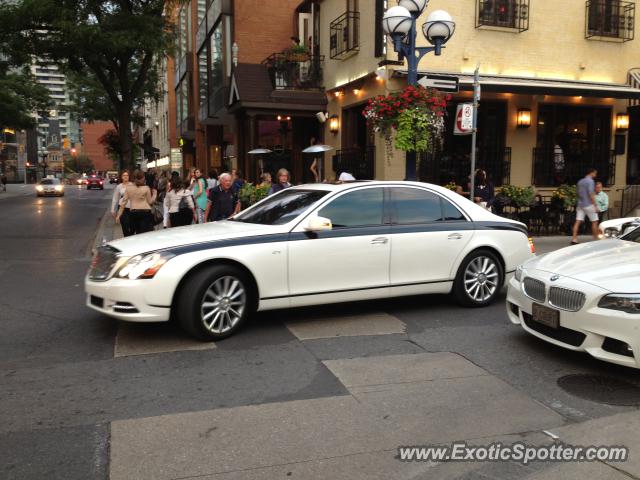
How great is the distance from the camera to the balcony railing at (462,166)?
1500 centimetres

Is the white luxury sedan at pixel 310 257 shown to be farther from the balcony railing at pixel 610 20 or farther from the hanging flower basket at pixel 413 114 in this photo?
the balcony railing at pixel 610 20

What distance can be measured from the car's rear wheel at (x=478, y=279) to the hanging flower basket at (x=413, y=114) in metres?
3.28

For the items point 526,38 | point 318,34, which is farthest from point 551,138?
point 318,34

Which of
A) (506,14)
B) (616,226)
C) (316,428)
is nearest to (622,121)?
(506,14)

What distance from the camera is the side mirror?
6.04m

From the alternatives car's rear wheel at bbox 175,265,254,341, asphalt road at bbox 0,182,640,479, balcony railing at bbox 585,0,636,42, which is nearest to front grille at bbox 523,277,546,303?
asphalt road at bbox 0,182,640,479

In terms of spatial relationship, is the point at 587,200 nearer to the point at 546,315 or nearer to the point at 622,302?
the point at 546,315

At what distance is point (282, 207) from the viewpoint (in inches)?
265

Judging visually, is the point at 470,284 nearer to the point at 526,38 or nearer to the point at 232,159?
the point at 526,38

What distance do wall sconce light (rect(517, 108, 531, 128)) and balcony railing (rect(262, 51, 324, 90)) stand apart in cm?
637

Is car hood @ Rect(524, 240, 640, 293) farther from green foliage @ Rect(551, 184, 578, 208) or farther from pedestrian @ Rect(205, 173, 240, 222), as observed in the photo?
green foliage @ Rect(551, 184, 578, 208)

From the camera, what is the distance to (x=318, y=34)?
1920 centimetres

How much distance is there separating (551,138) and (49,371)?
Result: 15.1 metres

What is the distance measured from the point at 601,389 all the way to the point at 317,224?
9.82ft
